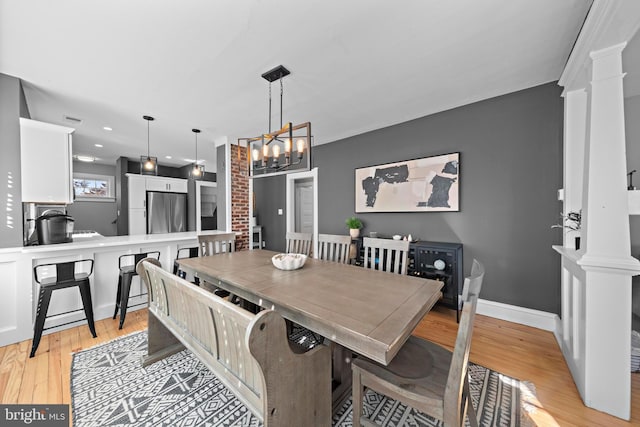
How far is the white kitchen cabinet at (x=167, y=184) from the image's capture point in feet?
19.6

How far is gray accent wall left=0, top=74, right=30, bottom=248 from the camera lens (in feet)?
7.50

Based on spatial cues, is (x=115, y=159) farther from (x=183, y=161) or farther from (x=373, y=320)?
(x=373, y=320)

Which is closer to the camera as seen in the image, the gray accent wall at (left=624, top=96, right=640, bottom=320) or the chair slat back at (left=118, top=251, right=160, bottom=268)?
the gray accent wall at (left=624, top=96, right=640, bottom=320)

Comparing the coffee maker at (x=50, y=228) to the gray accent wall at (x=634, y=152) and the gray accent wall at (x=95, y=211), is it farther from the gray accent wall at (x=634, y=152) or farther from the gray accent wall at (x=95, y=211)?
the gray accent wall at (x=634, y=152)

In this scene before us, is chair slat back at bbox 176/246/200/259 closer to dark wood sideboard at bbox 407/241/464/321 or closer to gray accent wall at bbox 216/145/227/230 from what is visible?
gray accent wall at bbox 216/145/227/230

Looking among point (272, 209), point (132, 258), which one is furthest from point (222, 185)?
point (132, 258)

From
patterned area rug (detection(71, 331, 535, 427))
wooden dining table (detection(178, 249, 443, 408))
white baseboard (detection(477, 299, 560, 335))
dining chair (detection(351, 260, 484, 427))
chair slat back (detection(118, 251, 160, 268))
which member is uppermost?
wooden dining table (detection(178, 249, 443, 408))

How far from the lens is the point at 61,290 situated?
2639mm

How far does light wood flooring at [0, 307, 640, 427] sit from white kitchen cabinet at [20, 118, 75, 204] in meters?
1.44

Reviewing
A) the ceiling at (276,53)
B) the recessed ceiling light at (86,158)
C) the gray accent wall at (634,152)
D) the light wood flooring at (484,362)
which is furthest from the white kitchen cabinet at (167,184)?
the gray accent wall at (634,152)

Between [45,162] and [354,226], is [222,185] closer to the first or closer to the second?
[45,162]

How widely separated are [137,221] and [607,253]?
7.37 meters
